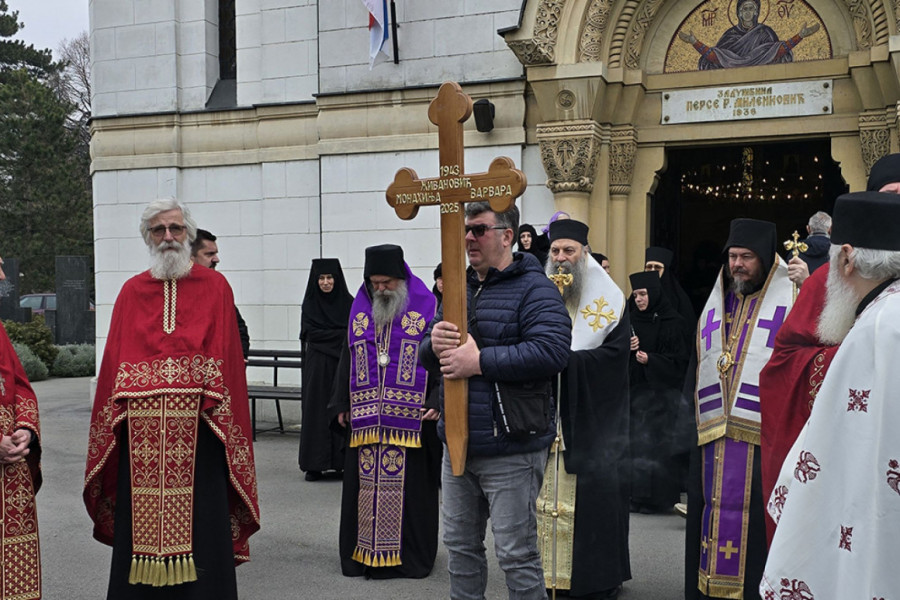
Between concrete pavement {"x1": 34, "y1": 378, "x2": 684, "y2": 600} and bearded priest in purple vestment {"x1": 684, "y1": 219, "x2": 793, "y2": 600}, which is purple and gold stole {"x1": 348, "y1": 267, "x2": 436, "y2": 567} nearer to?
concrete pavement {"x1": 34, "y1": 378, "x2": 684, "y2": 600}

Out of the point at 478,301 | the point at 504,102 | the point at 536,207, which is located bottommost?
the point at 478,301

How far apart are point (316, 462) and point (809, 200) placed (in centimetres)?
1116

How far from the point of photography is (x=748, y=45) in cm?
938

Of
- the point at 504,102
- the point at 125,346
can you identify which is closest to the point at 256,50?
the point at 504,102

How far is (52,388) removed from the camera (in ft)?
51.6

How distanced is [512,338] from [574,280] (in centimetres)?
142

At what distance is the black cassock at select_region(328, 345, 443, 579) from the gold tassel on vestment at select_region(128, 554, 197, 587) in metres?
1.48

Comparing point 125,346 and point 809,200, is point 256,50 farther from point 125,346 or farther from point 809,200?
point 809,200

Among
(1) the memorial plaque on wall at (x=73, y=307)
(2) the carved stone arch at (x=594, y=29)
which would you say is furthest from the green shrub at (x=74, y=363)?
(2) the carved stone arch at (x=594, y=29)

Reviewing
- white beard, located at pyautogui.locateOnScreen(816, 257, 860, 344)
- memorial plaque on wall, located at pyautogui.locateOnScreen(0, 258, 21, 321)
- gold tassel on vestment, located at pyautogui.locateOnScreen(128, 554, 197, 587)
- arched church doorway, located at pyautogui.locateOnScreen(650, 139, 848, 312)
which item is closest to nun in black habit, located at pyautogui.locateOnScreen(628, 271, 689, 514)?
gold tassel on vestment, located at pyautogui.locateOnScreen(128, 554, 197, 587)

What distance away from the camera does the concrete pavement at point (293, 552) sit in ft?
17.2

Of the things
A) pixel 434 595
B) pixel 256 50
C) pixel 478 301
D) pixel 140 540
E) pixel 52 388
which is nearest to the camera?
pixel 478 301

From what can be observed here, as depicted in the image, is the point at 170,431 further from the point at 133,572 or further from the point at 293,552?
the point at 293,552

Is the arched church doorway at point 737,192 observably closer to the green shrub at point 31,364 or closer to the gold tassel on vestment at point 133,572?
the gold tassel on vestment at point 133,572
